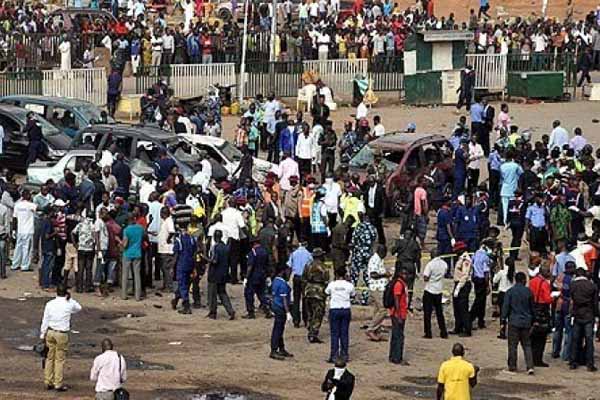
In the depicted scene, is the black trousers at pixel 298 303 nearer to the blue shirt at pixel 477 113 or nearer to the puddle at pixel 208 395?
the puddle at pixel 208 395

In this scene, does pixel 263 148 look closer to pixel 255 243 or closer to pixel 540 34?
pixel 255 243

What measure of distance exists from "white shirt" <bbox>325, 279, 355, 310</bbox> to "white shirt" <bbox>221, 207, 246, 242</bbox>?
4018mm

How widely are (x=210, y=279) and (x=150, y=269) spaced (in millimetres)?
2189

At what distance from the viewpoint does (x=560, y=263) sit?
77.5ft

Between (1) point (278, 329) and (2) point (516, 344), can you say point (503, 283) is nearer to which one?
(2) point (516, 344)

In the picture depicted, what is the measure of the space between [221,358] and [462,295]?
3.57 meters

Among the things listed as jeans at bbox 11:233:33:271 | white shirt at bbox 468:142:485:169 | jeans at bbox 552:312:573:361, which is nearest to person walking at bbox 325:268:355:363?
jeans at bbox 552:312:573:361

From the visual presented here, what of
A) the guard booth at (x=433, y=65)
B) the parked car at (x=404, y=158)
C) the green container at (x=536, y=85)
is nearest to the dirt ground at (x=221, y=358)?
the parked car at (x=404, y=158)

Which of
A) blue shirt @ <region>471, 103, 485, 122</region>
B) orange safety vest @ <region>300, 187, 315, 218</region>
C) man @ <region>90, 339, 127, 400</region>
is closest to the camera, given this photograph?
man @ <region>90, 339, 127, 400</region>

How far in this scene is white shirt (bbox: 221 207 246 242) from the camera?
2592 cm

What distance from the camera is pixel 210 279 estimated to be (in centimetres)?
2453

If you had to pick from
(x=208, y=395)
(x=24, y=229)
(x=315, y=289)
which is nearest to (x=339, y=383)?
(x=208, y=395)

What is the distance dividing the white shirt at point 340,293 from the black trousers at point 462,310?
2209mm

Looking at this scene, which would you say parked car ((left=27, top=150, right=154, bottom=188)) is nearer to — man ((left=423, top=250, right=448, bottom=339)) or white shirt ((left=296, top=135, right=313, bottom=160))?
white shirt ((left=296, top=135, right=313, bottom=160))
